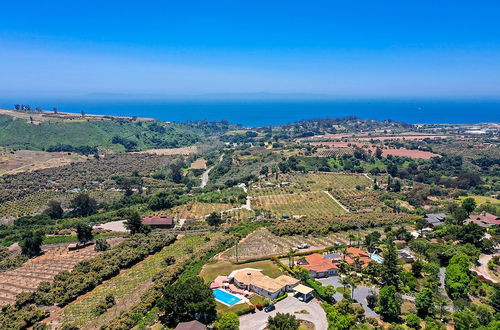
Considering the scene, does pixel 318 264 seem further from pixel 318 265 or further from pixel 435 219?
pixel 435 219

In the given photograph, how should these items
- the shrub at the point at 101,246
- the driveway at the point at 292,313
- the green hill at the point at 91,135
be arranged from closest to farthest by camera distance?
the driveway at the point at 292,313 → the shrub at the point at 101,246 → the green hill at the point at 91,135

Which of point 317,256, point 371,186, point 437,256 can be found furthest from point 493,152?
point 317,256

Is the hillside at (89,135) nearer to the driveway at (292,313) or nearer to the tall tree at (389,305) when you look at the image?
the driveway at (292,313)

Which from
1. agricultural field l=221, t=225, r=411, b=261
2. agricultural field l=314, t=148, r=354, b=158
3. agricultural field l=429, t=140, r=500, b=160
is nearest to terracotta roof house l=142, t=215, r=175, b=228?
agricultural field l=221, t=225, r=411, b=261

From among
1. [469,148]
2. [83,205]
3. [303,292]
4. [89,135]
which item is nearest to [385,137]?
[469,148]

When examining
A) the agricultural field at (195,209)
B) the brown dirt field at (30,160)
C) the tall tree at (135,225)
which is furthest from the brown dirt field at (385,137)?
the tall tree at (135,225)
